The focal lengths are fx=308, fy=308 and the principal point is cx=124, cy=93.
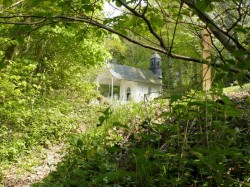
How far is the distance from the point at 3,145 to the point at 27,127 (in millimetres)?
980

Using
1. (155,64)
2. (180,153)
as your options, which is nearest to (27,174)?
(180,153)

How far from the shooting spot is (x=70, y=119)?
735cm

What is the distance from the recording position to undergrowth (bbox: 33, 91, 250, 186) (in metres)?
1.52

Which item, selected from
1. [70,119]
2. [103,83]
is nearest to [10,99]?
[70,119]

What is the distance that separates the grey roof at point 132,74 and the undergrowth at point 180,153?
21876 millimetres

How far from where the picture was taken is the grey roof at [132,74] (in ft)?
87.4

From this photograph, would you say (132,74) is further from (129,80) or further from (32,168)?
(32,168)

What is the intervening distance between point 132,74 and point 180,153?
25811mm

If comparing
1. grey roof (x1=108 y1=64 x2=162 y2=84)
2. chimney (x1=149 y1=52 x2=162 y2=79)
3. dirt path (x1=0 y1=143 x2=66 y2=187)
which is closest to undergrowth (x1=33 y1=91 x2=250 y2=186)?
dirt path (x1=0 y1=143 x2=66 y2=187)

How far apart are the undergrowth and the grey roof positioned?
2188 centimetres

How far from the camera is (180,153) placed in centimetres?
217

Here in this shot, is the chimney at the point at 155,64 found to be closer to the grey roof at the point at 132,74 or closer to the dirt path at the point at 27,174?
the grey roof at the point at 132,74

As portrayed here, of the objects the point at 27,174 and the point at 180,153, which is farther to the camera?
the point at 27,174

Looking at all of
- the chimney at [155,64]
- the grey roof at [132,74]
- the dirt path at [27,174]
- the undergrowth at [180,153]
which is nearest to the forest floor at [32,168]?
the dirt path at [27,174]
